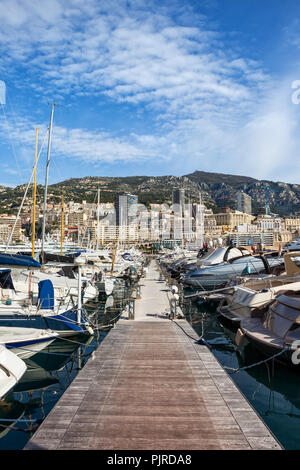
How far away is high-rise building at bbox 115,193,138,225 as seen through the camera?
186000mm

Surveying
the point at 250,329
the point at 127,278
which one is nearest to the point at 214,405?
the point at 250,329

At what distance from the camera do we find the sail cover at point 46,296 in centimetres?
1200

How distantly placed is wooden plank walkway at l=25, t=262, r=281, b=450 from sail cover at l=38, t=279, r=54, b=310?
145 inches

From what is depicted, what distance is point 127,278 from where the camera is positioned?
3800cm

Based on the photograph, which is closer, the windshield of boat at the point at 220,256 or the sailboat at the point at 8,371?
the sailboat at the point at 8,371

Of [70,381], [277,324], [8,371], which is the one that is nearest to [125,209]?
[277,324]

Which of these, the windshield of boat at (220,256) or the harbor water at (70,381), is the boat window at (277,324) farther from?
the windshield of boat at (220,256)

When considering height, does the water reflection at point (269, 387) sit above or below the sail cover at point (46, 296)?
below

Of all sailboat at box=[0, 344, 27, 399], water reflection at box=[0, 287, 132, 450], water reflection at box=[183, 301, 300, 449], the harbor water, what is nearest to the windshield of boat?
water reflection at box=[183, 301, 300, 449]

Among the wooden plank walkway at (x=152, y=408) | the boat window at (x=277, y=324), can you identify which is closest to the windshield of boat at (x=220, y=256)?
the boat window at (x=277, y=324)

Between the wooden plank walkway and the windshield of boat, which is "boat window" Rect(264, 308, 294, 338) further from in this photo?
the windshield of boat

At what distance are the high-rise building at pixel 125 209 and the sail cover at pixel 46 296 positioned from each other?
170064 mm
